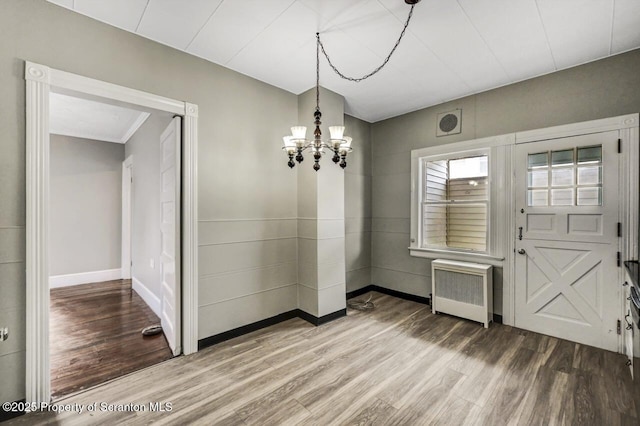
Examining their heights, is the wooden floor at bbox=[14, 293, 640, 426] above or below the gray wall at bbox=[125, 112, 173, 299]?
below

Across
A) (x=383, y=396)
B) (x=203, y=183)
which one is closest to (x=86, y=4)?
(x=203, y=183)

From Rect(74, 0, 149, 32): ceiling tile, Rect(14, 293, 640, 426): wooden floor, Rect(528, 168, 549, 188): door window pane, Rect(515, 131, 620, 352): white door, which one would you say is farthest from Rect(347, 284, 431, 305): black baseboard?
Rect(74, 0, 149, 32): ceiling tile

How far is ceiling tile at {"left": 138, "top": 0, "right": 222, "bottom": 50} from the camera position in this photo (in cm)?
202

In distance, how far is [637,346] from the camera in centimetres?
251

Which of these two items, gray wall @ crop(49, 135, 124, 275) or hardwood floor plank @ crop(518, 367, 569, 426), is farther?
gray wall @ crop(49, 135, 124, 275)

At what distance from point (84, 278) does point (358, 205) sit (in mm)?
5155

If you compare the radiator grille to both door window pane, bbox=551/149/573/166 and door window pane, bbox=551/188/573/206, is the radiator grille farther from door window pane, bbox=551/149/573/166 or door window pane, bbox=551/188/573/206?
door window pane, bbox=551/149/573/166

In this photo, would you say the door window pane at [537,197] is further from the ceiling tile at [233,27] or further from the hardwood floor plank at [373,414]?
the ceiling tile at [233,27]

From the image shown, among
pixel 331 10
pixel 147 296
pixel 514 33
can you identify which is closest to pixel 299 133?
pixel 331 10

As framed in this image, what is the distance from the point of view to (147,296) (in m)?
4.12

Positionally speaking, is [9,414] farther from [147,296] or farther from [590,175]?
[590,175]

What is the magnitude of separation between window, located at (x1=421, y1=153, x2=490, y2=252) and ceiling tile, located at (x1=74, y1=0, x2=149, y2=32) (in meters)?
3.56

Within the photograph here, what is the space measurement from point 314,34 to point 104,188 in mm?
5230

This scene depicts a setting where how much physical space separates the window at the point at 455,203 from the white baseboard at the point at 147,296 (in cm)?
373
